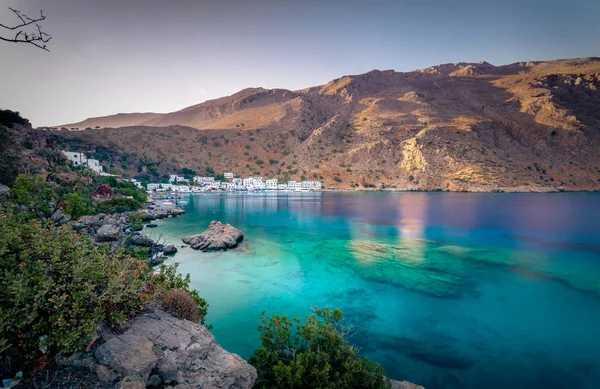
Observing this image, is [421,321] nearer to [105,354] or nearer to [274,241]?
[105,354]

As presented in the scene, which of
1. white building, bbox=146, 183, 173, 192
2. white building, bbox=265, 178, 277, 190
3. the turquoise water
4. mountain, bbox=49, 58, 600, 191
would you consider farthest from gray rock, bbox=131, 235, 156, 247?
white building, bbox=265, 178, 277, 190

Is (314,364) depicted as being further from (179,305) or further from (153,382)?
(179,305)

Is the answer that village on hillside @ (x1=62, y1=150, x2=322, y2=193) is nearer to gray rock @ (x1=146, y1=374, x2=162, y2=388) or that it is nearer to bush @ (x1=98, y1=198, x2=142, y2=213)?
bush @ (x1=98, y1=198, x2=142, y2=213)

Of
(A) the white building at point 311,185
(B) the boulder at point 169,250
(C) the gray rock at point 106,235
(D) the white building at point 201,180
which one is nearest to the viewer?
(C) the gray rock at point 106,235

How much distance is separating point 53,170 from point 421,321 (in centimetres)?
3989

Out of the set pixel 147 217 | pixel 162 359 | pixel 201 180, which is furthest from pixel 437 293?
pixel 201 180

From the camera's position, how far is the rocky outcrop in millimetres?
3936

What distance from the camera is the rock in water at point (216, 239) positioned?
867 inches

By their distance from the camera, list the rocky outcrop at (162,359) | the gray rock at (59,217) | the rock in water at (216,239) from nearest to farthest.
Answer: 1. the rocky outcrop at (162,359)
2. the gray rock at (59,217)
3. the rock in water at (216,239)

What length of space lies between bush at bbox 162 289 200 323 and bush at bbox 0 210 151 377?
177cm

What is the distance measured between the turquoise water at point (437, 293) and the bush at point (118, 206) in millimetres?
7251

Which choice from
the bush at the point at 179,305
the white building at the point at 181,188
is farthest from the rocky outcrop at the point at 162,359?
the white building at the point at 181,188

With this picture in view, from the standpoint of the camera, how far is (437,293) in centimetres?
1457

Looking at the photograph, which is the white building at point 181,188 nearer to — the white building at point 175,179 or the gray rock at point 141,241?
the white building at point 175,179
